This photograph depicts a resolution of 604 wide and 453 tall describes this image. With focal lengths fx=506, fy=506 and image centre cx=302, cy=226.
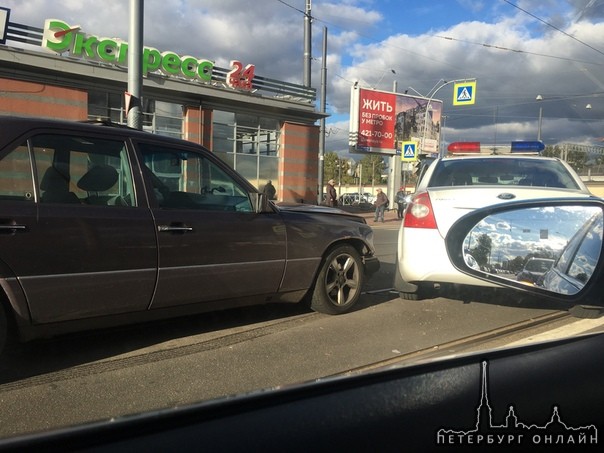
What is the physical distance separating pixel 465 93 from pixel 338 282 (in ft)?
77.1

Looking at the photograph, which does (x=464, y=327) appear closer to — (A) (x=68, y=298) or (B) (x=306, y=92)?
(A) (x=68, y=298)

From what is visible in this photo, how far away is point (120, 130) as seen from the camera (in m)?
4.08

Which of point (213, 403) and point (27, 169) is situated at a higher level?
point (27, 169)

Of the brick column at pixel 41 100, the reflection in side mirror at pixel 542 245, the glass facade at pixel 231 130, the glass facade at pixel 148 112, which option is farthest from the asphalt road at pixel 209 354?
the glass facade at pixel 231 130

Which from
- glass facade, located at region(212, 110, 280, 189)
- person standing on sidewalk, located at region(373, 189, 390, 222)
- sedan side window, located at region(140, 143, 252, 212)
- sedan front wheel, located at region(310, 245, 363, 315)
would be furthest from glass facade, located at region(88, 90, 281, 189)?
sedan front wheel, located at region(310, 245, 363, 315)

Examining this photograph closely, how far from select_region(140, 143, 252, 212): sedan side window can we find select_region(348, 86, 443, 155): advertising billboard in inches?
1107

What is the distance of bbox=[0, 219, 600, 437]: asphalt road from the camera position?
10.5 ft

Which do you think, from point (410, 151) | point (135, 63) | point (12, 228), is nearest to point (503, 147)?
point (135, 63)

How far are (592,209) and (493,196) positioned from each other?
2022 millimetres

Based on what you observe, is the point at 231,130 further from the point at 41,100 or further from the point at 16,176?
the point at 16,176

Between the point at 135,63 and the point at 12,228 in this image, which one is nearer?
the point at 12,228

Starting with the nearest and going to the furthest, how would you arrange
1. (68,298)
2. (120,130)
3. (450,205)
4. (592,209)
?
(592,209)
(68,298)
(120,130)
(450,205)

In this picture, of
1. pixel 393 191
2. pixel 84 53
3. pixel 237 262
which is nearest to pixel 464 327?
pixel 237 262

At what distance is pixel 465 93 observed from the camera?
85.8 ft
